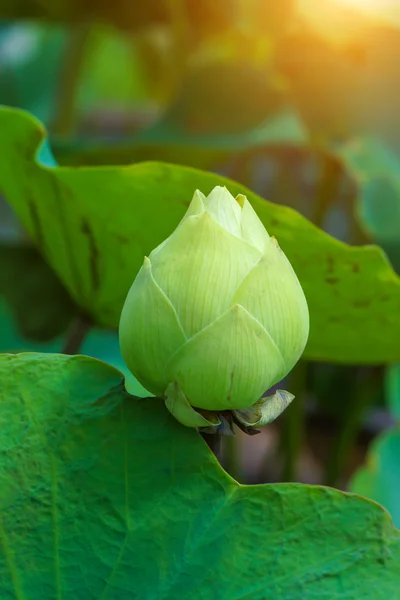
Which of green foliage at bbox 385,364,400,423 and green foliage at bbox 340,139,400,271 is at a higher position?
green foliage at bbox 340,139,400,271

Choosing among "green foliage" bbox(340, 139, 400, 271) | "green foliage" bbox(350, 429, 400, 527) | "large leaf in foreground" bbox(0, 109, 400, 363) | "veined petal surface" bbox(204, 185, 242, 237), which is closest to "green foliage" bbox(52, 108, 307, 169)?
"green foliage" bbox(340, 139, 400, 271)

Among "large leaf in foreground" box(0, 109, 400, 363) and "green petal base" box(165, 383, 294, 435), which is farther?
"large leaf in foreground" box(0, 109, 400, 363)

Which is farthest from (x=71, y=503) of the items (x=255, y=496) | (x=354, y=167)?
(x=354, y=167)

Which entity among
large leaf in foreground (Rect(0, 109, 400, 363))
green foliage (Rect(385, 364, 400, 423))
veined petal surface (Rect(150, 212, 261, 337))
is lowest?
green foliage (Rect(385, 364, 400, 423))

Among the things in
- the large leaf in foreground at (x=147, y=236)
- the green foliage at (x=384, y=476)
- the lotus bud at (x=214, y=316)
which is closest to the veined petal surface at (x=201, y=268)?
the lotus bud at (x=214, y=316)

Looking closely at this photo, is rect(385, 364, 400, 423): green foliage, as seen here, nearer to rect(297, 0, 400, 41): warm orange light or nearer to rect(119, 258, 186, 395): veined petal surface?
rect(297, 0, 400, 41): warm orange light

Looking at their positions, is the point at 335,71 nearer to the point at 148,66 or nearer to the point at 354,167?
the point at 354,167

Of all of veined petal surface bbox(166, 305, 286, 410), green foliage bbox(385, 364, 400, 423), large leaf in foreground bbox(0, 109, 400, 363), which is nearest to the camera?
veined petal surface bbox(166, 305, 286, 410)

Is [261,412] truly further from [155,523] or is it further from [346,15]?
[346,15]
